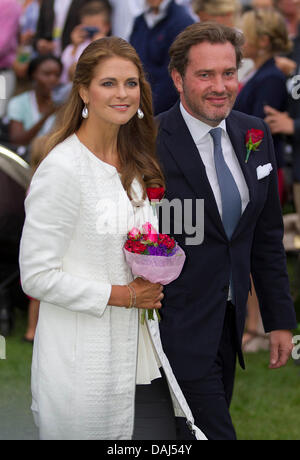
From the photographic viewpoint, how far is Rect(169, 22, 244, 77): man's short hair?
12.8 feet

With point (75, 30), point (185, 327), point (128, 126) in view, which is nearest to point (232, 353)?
point (185, 327)

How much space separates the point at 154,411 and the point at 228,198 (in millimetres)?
904

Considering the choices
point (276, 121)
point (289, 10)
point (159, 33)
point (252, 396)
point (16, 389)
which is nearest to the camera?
point (16, 389)

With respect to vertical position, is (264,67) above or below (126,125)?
above

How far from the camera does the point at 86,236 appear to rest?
10.9ft

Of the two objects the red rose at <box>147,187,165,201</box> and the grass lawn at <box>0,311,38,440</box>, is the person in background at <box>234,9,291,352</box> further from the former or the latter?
the red rose at <box>147,187,165,201</box>

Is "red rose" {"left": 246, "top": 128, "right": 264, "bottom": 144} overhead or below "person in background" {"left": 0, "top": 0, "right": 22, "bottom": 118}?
below

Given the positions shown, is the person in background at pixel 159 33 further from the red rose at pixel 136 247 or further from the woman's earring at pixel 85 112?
the red rose at pixel 136 247

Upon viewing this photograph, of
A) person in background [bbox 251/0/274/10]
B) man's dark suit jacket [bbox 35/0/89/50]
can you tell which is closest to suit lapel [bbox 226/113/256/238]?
person in background [bbox 251/0/274/10]

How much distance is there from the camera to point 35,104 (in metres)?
8.22

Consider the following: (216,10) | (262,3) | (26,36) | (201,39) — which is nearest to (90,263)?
(201,39)

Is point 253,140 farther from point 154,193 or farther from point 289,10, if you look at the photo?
point 289,10

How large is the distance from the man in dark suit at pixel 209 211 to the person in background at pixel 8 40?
17.1ft

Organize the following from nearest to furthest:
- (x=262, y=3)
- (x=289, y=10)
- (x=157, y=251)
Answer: (x=157, y=251) < (x=262, y=3) < (x=289, y=10)
